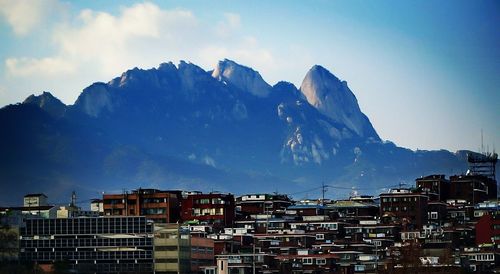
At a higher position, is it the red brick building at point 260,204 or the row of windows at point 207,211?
the red brick building at point 260,204

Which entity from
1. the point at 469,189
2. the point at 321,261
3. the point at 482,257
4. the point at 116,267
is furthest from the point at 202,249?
the point at 469,189

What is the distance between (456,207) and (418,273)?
41930 mm

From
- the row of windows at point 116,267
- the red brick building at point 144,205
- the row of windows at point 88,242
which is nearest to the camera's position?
the row of windows at point 116,267

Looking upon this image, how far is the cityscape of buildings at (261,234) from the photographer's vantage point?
107m

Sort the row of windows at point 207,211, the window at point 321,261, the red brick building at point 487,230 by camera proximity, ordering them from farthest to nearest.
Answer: the row of windows at point 207,211, the red brick building at point 487,230, the window at point 321,261

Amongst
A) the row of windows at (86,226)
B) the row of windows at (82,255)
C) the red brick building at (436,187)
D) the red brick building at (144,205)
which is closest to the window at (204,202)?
the red brick building at (144,205)

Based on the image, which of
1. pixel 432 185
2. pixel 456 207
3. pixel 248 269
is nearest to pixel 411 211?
pixel 456 207

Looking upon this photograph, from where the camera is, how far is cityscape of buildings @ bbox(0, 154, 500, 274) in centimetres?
10669

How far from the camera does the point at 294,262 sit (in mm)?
110688

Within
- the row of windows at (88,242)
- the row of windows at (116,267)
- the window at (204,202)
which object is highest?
the window at (204,202)

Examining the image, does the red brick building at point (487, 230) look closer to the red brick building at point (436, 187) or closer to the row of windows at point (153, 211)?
the red brick building at point (436, 187)

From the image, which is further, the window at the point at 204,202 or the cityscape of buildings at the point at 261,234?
the window at the point at 204,202

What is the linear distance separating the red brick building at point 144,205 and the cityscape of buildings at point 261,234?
92 millimetres

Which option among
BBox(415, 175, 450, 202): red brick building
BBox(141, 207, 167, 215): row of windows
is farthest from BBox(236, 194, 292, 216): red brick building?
BBox(415, 175, 450, 202): red brick building
